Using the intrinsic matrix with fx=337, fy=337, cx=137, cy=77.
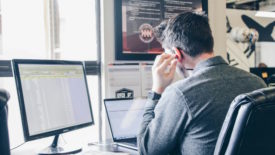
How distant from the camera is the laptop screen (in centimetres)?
170

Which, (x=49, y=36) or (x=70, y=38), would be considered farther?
(x=49, y=36)

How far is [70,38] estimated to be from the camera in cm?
227

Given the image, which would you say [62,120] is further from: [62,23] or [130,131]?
[62,23]

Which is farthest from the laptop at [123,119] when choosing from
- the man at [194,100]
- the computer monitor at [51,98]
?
the man at [194,100]

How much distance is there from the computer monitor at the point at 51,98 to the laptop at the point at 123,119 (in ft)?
0.36

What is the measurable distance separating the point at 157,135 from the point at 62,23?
1458 millimetres

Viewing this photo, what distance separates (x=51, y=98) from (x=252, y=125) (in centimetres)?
92

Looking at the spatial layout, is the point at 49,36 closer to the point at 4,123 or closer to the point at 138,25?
the point at 138,25

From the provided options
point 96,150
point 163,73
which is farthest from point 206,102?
point 96,150

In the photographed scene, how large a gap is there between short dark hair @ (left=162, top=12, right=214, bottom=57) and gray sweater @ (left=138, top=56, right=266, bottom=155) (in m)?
0.13

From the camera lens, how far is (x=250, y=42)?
306cm

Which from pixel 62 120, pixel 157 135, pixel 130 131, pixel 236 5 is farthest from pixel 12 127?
pixel 236 5

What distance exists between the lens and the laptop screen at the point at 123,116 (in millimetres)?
1704

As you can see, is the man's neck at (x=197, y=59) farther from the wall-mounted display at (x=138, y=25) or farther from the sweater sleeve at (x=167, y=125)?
the wall-mounted display at (x=138, y=25)
